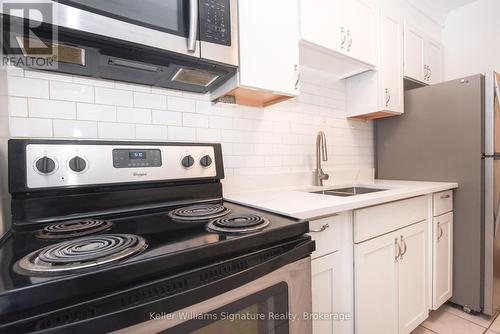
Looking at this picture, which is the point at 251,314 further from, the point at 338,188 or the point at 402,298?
the point at 338,188

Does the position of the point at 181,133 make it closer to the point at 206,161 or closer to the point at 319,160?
the point at 206,161

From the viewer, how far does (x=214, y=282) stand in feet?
1.81

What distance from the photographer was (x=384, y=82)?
1.81m

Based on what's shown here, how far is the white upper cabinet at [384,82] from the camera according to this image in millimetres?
1792

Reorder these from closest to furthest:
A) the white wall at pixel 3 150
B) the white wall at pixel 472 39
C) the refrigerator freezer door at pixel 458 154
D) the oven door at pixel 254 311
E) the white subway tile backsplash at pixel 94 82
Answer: the oven door at pixel 254 311 → the white wall at pixel 3 150 → the white subway tile backsplash at pixel 94 82 → the refrigerator freezer door at pixel 458 154 → the white wall at pixel 472 39

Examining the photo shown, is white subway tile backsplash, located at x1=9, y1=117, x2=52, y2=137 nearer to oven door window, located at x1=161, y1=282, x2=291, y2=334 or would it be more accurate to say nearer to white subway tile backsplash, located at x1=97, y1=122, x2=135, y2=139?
white subway tile backsplash, located at x1=97, y1=122, x2=135, y2=139

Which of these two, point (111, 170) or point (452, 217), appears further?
point (452, 217)

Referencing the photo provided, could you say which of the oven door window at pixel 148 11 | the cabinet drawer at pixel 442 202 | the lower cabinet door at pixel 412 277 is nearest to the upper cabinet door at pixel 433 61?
the cabinet drawer at pixel 442 202

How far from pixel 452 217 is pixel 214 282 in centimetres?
197

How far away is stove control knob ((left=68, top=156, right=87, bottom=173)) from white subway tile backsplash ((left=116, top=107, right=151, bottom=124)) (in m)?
0.30

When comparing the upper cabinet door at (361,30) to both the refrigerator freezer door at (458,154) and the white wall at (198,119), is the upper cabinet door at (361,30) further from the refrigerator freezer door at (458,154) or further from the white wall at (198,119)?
the refrigerator freezer door at (458,154)

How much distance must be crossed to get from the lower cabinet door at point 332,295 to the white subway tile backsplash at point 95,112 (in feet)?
3.62

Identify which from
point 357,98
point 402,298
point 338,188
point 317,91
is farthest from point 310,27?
point 402,298

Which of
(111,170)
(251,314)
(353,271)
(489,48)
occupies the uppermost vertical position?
(489,48)
